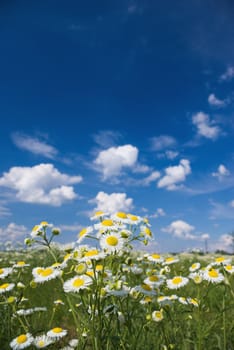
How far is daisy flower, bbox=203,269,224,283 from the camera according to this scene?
3131 millimetres

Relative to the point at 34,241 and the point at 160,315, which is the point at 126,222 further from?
the point at 160,315

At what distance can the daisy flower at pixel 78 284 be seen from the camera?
7.51 ft

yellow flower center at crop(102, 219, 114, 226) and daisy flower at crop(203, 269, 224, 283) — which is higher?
yellow flower center at crop(102, 219, 114, 226)

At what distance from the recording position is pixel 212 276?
3.21 m

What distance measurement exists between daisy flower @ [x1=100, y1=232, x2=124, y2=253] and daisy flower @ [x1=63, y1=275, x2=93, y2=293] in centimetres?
25

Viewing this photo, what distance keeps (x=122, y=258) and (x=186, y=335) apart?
1640 millimetres

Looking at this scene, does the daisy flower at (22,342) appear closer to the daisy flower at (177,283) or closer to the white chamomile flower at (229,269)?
the daisy flower at (177,283)

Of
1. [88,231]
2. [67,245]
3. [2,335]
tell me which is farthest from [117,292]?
[2,335]

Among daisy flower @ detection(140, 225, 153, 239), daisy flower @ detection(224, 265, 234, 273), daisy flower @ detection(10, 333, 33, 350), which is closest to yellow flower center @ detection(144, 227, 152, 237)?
daisy flower @ detection(140, 225, 153, 239)

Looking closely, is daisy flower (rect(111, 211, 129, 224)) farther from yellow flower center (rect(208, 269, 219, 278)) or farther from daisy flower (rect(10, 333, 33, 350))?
daisy flower (rect(10, 333, 33, 350))

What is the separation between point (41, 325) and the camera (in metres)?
4.40

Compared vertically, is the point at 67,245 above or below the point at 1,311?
above

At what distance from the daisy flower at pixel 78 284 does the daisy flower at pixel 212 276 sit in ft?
4.30

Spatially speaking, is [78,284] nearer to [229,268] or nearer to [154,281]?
[154,281]
